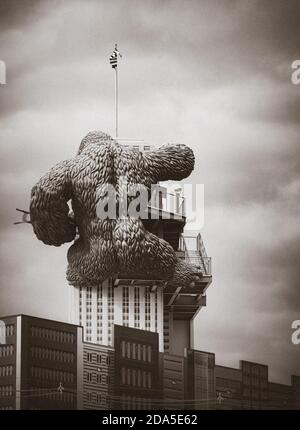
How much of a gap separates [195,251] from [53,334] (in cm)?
245

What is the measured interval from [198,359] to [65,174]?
3155mm

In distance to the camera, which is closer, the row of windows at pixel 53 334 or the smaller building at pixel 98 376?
the smaller building at pixel 98 376

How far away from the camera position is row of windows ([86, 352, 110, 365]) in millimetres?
20625

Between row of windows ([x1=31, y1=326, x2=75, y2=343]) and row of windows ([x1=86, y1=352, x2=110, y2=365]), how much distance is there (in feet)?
1.00

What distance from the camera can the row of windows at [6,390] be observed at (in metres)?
20.3

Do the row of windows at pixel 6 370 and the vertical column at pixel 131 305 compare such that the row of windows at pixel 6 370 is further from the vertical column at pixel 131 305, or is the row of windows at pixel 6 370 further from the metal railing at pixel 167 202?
the metal railing at pixel 167 202

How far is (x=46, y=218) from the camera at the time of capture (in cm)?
2083

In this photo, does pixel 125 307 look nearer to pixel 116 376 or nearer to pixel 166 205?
pixel 116 376

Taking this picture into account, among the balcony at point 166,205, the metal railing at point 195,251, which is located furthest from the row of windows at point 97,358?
the balcony at point 166,205

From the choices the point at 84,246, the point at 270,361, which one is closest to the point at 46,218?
the point at 84,246

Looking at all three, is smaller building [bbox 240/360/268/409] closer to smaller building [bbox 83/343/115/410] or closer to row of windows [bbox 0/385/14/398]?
smaller building [bbox 83/343/115/410]

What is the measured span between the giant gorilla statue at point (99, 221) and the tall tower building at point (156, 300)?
0.24m

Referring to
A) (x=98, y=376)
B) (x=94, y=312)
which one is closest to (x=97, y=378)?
(x=98, y=376)

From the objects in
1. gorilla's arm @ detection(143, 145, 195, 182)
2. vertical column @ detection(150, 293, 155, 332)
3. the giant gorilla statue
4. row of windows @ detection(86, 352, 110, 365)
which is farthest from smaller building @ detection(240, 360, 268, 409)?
gorilla's arm @ detection(143, 145, 195, 182)
